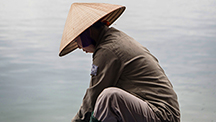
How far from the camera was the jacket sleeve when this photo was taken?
1.52 meters

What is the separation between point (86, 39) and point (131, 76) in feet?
1.12

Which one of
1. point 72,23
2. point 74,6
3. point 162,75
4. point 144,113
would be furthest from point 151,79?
point 74,6

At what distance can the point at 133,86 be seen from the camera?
1.52 m

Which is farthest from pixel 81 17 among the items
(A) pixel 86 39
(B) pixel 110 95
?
(B) pixel 110 95

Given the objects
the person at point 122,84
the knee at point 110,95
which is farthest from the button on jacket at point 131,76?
the knee at point 110,95

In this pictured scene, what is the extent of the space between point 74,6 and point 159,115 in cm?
79

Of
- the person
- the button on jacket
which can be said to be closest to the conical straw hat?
the person

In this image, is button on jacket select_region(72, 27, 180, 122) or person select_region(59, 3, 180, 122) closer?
person select_region(59, 3, 180, 122)

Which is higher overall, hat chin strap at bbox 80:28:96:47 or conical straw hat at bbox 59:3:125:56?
conical straw hat at bbox 59:3:125:56

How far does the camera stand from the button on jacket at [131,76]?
4.92ft

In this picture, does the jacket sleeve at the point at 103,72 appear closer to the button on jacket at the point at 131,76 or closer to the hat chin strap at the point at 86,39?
the button on jacket at the point at 131,76

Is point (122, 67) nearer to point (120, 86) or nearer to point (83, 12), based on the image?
point (120, 86)

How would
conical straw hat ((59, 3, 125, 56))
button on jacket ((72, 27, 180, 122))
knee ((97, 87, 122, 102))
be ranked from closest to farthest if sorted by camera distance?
knee ((97, 87, 122, 102)) < button on jacket ((72, 27, 180, 122)) < conical straw hat ((59, 3, 125, 56))

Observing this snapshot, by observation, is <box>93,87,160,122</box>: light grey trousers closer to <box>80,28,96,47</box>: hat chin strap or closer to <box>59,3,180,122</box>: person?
<box>59,3,180,122</box>: person
